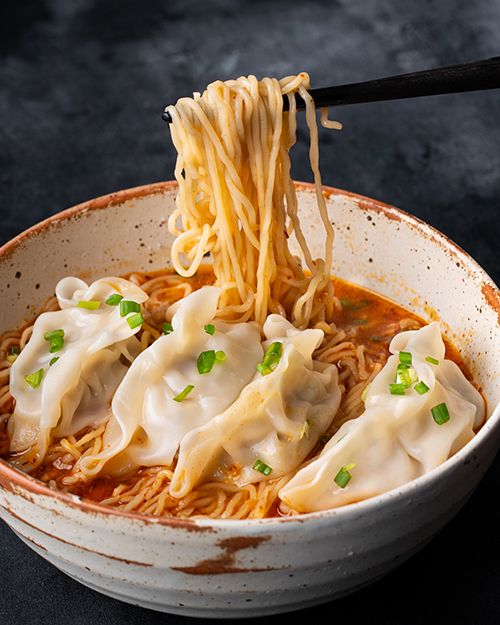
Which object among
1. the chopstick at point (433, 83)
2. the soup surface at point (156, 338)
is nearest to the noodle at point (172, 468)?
the soup surface at point (156, 338)

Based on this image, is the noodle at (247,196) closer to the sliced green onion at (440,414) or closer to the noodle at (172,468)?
the noodle at (172,468)

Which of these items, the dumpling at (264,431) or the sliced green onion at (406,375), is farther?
the sliced green onion at (406,375)

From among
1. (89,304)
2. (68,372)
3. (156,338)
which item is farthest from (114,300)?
(68,372)

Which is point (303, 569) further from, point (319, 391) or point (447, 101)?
point (447, 101)

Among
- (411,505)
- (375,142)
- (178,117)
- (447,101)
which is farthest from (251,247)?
(447,101)

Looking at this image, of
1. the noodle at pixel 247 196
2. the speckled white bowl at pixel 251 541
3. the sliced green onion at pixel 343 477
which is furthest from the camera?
the noodle at pixel 247 196

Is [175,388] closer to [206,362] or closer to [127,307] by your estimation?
[206,362]

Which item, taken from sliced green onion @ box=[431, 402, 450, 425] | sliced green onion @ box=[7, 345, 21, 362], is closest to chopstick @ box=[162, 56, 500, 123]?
sliced green onion @ box=[431, 402, 450, 425]
